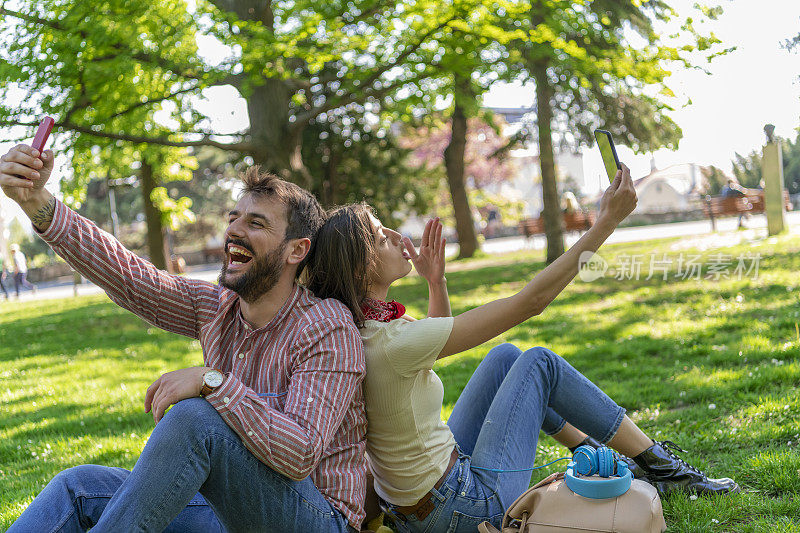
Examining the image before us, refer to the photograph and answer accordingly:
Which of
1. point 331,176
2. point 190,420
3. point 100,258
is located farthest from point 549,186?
point 190,420

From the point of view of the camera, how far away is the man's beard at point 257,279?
106 inches

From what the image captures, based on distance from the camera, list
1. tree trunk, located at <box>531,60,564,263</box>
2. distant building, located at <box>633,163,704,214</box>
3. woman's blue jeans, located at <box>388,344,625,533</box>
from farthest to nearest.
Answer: distant building, located at <box>633,163,704,214</box>, tree trunk, located at <box>531,60,564,263</box>, woman's blue jeans, located at <box>388,344,625,533</box>

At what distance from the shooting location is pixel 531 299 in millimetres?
2631

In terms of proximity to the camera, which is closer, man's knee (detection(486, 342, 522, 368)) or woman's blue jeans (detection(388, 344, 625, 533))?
woman's blue jeans (detection(388, 344, 625, 533))

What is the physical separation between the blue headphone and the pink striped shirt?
80 centimetres

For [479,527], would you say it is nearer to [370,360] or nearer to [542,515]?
[542,515]

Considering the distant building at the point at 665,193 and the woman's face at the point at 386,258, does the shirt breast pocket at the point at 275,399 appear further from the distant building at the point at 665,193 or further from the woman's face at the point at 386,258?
the distant building at the point at 665,193

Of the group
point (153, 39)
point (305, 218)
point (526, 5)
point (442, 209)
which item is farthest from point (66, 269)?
point (305, 218)

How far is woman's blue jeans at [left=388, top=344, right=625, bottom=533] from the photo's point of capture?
281cm

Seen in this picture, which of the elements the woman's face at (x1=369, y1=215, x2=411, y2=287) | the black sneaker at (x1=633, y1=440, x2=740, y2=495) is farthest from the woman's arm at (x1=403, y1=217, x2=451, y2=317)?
the black sneaker at (x1=633, y1=440, x2=740, y2=495)

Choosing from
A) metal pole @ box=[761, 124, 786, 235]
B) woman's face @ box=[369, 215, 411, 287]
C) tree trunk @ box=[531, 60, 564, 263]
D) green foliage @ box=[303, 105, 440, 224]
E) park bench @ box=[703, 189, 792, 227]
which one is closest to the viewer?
woman's face @ box=[369, 215, 411, 287]

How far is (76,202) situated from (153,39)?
223 inches

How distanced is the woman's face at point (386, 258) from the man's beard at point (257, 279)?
0.41 m

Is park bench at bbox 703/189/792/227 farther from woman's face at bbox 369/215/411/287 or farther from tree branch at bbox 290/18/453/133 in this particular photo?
woman's face at bbox 369/215/411/287
